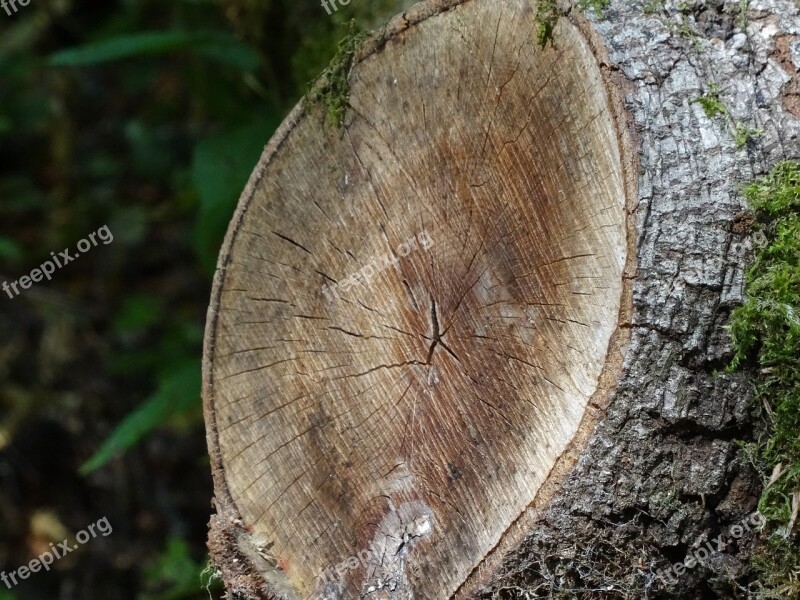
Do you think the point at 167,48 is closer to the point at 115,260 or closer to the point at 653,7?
the point at 653,7

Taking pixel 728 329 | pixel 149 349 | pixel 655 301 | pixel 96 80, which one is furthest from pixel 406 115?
pixel 96 80

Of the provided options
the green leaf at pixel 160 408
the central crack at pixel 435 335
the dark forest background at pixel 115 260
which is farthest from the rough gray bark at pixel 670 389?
the dark forest background at pixel 115 260

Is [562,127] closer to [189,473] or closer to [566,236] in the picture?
[566,236]

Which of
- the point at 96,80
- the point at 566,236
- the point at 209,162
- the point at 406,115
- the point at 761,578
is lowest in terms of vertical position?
the point at 761,578

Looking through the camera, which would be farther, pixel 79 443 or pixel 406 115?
pixel 79 443

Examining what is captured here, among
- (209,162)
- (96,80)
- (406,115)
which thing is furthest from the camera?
(96,80)

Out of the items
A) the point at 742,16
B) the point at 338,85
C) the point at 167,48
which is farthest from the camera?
the point at 167,48

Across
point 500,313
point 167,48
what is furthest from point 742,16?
point 167,48
